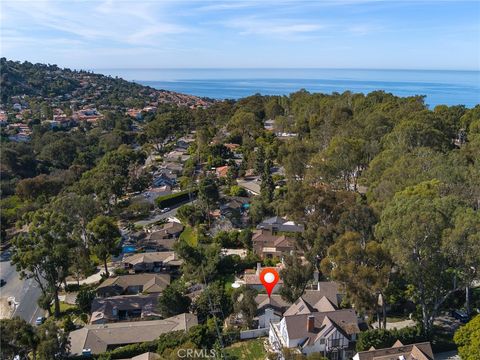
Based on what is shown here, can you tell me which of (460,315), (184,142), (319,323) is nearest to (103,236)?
(319,323)

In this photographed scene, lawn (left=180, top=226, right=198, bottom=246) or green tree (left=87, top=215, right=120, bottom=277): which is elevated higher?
green tree (left=87, top=215, right=120, bottom=277)

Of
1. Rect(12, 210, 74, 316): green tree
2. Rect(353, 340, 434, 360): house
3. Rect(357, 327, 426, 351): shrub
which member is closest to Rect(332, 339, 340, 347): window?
Rect(357, 327, 426, 351): shrub

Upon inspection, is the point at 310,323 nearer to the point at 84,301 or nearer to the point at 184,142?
the point at 84,301

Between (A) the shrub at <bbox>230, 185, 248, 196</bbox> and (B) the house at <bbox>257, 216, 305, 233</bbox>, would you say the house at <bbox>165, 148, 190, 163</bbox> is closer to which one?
(A) the shrub at <bbox>230, 185, 248, 196</bbox>

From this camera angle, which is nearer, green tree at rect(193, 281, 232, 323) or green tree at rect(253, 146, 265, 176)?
green tree at rect(193, 281, 232, 323)

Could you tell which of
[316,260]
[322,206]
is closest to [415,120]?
[322,206]

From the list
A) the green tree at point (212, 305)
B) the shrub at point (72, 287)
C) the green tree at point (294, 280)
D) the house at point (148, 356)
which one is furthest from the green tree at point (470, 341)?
the shrub at point (72, 287)

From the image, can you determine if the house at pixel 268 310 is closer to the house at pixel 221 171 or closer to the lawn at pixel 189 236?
the lawn at pixel 189 236
